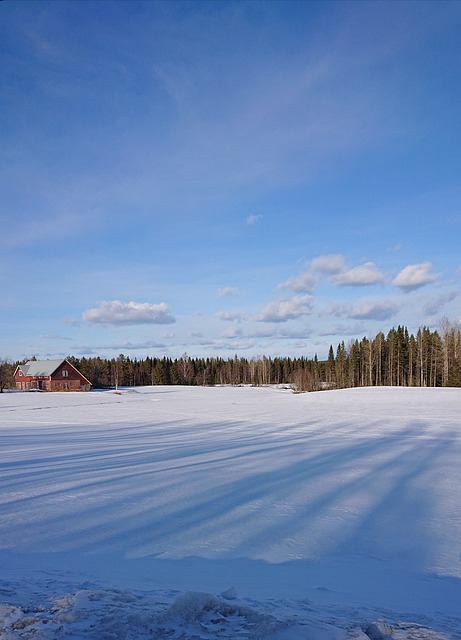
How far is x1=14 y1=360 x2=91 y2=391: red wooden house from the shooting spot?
6638cm

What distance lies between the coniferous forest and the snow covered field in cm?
5828

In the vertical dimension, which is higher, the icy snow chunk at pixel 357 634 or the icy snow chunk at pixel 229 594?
the icy snow chunk at pixel 357 634

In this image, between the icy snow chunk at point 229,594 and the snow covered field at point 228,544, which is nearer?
the snow covered field at point 228,544

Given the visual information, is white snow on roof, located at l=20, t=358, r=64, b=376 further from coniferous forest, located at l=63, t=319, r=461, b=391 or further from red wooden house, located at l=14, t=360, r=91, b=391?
coniferous forest, located at l=63, t=319, r=461, b=391

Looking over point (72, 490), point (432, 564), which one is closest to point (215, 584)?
point (432, 564)

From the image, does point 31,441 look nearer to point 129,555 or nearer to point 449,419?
point 129,555

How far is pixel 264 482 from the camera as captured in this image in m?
8.30

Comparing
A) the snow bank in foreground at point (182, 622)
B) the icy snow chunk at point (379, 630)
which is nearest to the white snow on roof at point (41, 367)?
the snow bank in foreground at point (182, 622)

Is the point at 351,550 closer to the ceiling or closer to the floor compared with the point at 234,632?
closer to the floor

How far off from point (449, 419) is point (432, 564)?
19566mm

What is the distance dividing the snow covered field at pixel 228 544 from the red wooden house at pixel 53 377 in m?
58.8

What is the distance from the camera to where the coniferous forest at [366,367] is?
70.5 meters

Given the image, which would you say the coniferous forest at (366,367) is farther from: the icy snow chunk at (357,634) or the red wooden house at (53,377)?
the icy snow chunk at (357,634)

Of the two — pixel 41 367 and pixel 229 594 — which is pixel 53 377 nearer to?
pixel 41 367
